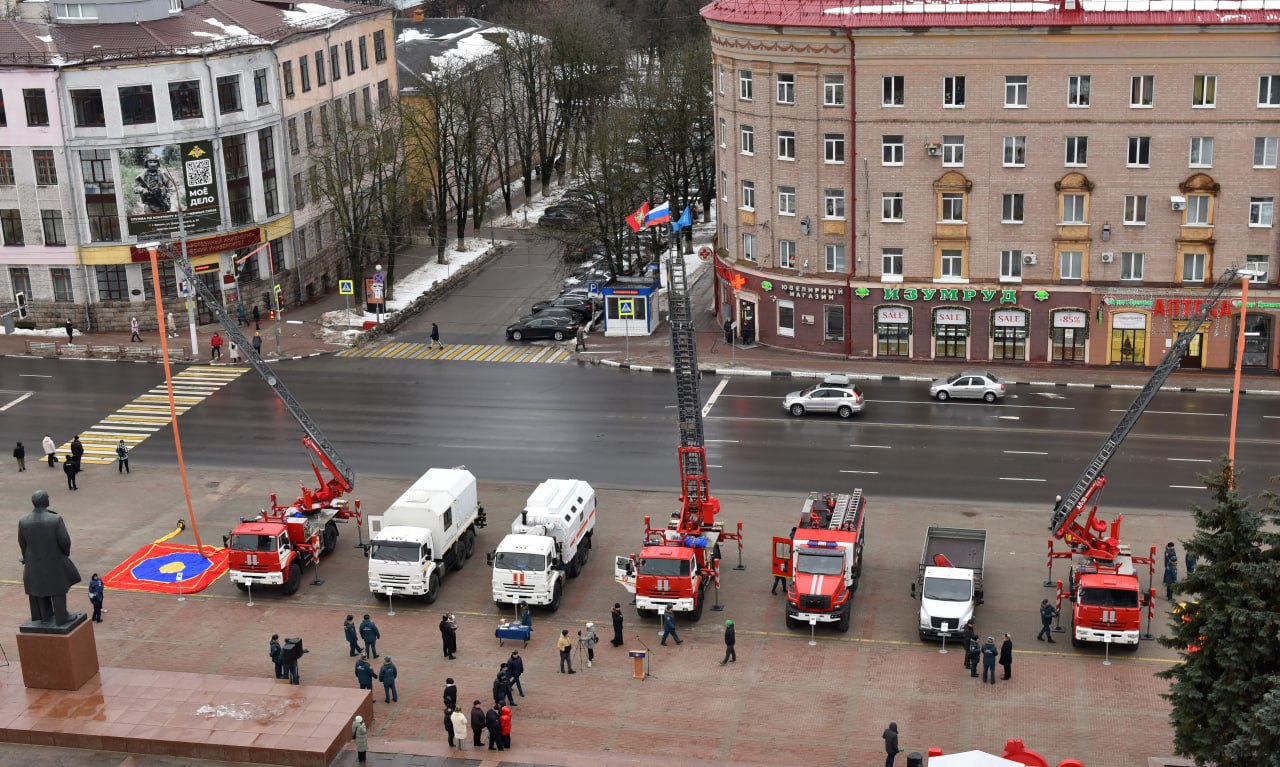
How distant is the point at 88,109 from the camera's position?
275 ft

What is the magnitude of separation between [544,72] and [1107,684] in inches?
3427

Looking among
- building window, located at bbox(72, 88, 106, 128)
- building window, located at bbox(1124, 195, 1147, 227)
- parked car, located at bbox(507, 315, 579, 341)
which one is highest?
building window, located at bbox(72, 88, 106, 128)

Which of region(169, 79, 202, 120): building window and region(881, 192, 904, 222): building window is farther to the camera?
region(169, 79, 202, 120): building window

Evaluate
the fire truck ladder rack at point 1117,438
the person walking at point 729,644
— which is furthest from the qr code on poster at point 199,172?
the fire truck ladder rack at point 1117,438

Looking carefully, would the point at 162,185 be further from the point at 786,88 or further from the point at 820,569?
the point at 820,569

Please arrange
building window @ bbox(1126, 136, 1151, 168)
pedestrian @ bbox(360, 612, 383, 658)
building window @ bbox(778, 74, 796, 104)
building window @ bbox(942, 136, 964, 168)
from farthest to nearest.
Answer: building window @ bbox(778, 74, 796, 104)
building window @ bbox(942, 136, 964, 168)
building window @ bbox(1126, 136, 1151, 168)
pedestrian @ bbox(360, 612, 383, 658)

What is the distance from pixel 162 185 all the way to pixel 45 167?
21.0 feet

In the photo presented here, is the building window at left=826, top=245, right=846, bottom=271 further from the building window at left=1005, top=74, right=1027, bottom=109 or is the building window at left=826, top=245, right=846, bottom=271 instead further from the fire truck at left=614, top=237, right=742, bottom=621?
the fire truck at left=614, top=237, right=742, bottom=621

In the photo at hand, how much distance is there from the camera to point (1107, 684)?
148 feet

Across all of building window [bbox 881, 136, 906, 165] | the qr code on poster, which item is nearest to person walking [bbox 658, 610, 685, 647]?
building window [bbox 881, 136, 906, 165]

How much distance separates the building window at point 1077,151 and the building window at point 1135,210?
2729mm

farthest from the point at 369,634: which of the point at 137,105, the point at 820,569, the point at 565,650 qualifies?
the point at 137,105

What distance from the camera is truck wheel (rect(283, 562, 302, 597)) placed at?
53.0m

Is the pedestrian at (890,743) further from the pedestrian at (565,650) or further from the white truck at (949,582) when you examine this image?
the pedestrian at (565,650)
